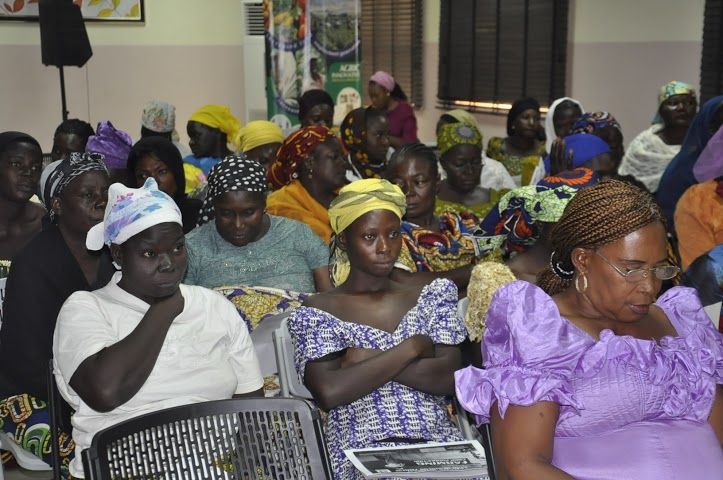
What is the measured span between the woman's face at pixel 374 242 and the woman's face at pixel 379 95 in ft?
18.4

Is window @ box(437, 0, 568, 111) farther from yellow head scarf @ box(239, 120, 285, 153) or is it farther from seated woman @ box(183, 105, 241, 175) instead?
yellow head scarf @ box(239, 120, 285, 153)

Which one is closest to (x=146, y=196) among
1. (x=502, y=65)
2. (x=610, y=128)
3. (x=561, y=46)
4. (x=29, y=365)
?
(x=29, y=365)

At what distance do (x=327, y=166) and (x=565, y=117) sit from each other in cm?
256

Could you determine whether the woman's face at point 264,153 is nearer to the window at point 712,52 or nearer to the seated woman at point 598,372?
the window at point 712,52

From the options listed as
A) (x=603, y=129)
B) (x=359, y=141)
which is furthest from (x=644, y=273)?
(x=359, y=141)

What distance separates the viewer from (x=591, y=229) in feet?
6.81

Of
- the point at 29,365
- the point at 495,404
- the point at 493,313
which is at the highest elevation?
the point at 493,313

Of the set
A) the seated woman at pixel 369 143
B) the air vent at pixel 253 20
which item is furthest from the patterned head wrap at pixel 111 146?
the air vent at pixel 253 20

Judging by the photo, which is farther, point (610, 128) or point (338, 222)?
point (610, 128)

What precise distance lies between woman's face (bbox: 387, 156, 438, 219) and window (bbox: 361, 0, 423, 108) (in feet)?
23.9

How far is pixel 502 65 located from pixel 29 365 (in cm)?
752

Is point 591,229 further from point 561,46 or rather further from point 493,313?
point 561,46

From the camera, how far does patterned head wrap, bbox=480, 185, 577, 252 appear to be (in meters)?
3.13

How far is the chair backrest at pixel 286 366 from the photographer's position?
9.59 ft
